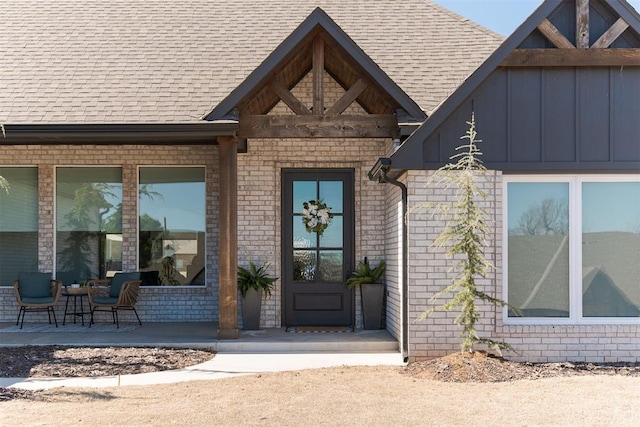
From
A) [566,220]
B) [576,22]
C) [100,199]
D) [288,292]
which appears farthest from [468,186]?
[100,199]

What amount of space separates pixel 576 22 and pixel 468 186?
2.59 metres

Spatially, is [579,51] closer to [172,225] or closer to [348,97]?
[348,97]

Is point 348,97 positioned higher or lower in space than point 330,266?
higher

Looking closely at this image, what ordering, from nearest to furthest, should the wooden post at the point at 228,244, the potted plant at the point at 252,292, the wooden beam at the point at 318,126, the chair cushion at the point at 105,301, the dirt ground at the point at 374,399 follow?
1. the dirt ground at the point at 374,399
2. the wooden beam at the point at 318,126
3. the wooden post at the point at 228,244
4. the potted plant at the point at 252,292
5. the chair cushion at the point at 105,301

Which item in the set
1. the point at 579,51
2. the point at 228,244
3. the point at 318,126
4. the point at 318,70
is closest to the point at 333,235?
the point at 228,244

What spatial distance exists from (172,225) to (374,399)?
629 centimetres

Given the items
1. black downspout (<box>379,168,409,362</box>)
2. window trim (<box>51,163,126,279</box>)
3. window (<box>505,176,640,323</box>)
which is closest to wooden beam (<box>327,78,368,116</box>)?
black downspout (<box>379,168,409,362</box>)

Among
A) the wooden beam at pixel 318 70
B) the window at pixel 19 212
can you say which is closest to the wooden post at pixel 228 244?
the wooden beam at pixel 318 70

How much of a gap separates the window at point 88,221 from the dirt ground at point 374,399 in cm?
510

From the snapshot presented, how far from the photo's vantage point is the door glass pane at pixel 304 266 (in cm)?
1096

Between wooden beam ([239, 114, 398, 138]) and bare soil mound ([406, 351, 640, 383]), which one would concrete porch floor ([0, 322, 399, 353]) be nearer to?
bare soil mound ([406, 351, 640, 383])

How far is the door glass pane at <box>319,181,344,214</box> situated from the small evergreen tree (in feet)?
9.58

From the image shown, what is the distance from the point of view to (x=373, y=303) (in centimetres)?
1039

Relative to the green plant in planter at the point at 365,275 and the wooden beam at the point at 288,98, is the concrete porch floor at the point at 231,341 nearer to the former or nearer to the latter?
the green plant in planter at the point at 365,275
